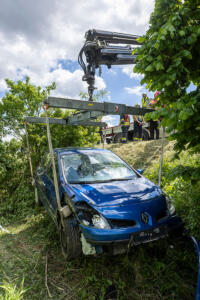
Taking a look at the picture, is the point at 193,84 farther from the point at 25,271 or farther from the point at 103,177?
the point at 25,271

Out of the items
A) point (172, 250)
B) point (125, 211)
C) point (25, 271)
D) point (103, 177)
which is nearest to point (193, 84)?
point (125, 211)

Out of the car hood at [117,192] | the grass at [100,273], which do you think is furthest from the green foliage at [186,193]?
the car hood at [117,192]

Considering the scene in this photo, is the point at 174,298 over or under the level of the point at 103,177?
under

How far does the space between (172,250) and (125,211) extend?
104 centimetres

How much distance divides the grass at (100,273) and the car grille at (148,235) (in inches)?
17.7

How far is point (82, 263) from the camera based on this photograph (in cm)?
276

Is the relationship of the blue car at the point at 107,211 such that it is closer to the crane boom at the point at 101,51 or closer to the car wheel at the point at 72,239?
the car wheel at the point at 72,239

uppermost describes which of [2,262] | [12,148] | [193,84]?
[193,84]

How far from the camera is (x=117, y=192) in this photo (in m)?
2.65

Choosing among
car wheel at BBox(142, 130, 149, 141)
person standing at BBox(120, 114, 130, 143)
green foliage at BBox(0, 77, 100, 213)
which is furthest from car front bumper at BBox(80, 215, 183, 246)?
car wheel at BBox(142, 130, 149, 141)

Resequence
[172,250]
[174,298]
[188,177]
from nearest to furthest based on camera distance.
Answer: [188,177], [174,298], [172,250]

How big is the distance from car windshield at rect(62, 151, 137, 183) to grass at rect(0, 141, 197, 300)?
3.68ft

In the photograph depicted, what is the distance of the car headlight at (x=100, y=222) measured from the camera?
2195 millimetres

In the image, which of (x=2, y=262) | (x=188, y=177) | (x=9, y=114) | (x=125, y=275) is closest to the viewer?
(x=188, y=177)
